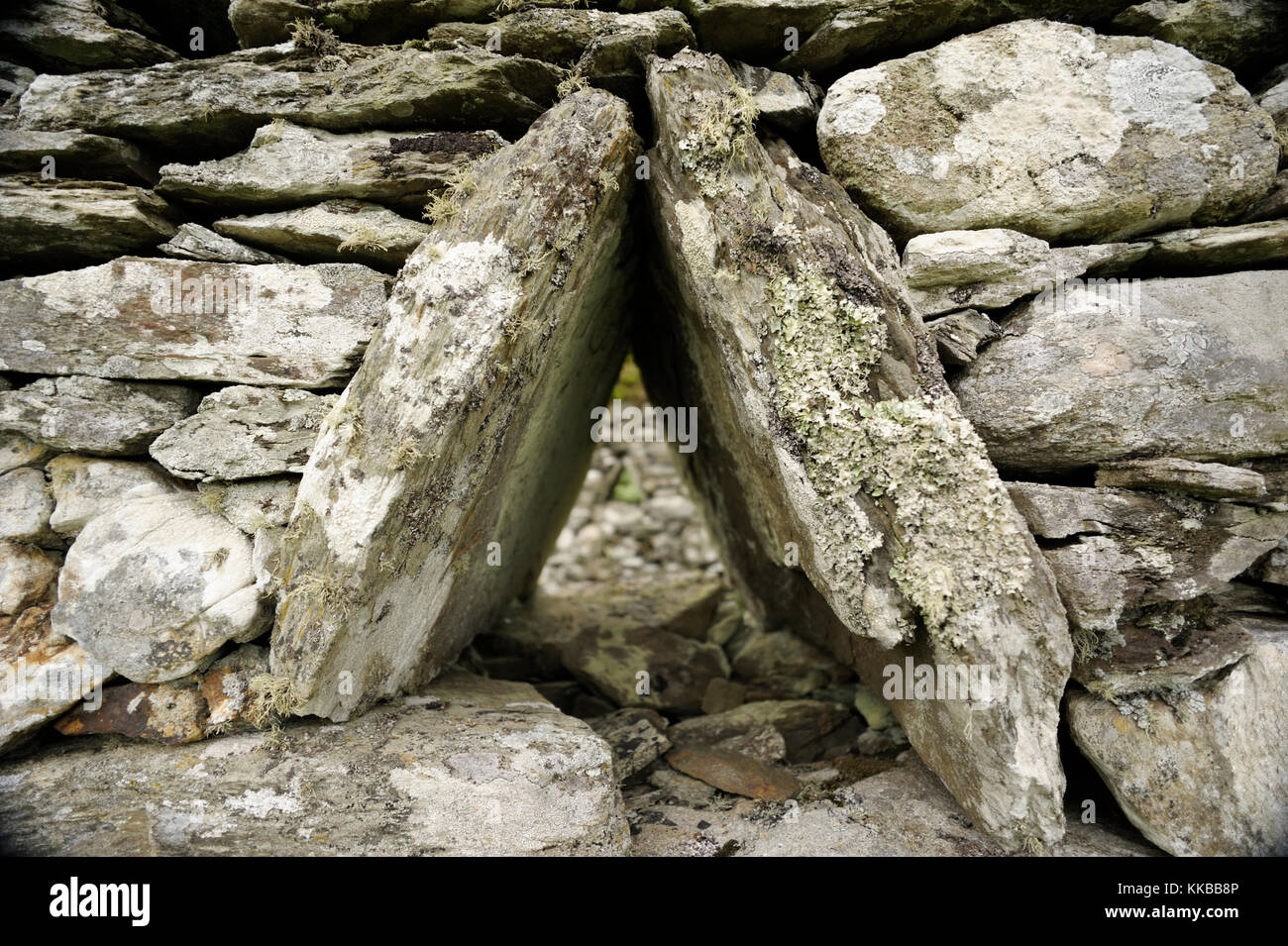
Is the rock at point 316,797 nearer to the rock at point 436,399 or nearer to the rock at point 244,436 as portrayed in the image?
the rock at point 436,399

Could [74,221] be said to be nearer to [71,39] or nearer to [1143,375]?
[71,39]

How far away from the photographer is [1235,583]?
3717mm

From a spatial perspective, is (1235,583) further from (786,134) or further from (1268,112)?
(786,134)

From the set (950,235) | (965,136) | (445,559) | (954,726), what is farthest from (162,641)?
(965,136)

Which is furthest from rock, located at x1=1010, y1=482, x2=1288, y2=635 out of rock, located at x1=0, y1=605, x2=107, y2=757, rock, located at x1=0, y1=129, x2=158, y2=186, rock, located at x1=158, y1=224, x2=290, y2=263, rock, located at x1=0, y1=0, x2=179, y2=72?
rock, located at x1=0, y1=0, x2=179, y2=72

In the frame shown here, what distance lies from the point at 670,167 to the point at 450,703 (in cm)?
351

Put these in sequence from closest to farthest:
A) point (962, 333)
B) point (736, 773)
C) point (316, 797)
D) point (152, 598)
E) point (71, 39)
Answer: point (316, 797), point (152, 598), point (962, 333), point (71, 39), point (736, 773)

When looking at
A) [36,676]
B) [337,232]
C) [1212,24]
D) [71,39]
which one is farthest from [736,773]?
[71,39]

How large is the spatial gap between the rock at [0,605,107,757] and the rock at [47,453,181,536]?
497 millimetres

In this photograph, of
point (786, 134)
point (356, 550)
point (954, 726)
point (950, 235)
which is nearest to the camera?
point (356, 550)

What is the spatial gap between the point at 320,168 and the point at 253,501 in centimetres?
198

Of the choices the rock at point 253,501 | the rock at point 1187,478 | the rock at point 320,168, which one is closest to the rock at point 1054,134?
the rock at point 1187,478

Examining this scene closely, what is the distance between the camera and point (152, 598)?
3379 mm

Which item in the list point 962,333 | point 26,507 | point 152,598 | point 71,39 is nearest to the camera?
point 152,598
